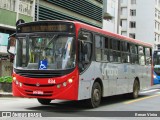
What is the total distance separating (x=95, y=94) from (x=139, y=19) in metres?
74.2

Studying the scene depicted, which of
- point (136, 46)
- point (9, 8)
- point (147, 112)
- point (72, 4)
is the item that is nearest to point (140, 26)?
point (72, 4)

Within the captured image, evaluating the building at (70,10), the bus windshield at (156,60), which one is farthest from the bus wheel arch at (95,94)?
the building at (70,10)

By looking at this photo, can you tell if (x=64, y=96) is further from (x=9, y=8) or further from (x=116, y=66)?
(x=9, y=8)

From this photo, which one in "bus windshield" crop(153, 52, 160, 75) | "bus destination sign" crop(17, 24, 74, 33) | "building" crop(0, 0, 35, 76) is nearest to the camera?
"bus destination sign" crop(17, 24, 74, 33)

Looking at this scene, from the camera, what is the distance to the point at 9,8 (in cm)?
3384

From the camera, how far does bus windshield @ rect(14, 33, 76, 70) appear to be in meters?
12.9

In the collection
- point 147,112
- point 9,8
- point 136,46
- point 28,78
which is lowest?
point 147,112

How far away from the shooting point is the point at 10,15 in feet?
111

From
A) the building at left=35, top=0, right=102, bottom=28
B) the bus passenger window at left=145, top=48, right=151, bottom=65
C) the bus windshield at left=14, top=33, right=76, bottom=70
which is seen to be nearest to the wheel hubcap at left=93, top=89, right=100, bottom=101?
the bus windshield at left=14, top=33, right=76, bottom=70

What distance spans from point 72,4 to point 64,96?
100 feet

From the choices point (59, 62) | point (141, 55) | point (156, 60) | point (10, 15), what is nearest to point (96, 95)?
point (59, 62)

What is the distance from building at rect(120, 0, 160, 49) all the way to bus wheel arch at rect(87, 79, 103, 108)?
71.5 m

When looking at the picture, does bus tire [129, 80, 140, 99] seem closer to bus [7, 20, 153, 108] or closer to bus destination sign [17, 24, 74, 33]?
bus [7, 20, 153, 108]

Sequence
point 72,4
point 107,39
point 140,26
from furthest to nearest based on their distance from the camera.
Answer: point 140,26, point 72,4, point 107,39
